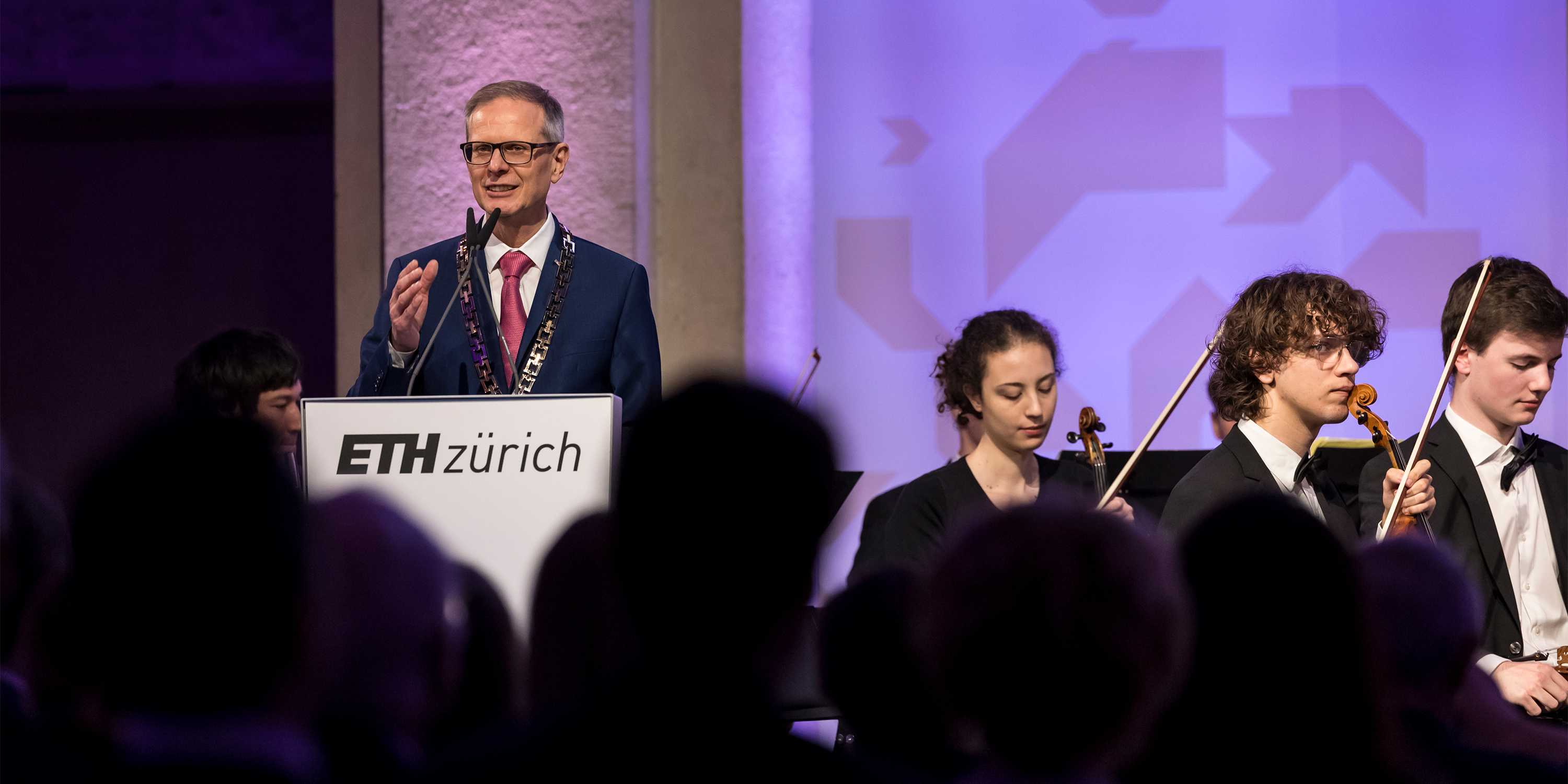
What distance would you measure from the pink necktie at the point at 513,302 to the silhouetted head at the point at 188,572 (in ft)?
5.00

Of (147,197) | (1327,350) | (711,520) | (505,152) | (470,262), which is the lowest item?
(711,520)

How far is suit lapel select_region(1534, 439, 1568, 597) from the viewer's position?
2803 millimetres

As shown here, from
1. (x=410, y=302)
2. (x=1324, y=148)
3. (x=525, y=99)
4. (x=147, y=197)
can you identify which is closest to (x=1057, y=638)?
(x=410, y=302)

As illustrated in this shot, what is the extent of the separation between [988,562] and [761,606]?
0.51 ft

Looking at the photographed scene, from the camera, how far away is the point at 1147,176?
4.75 meters

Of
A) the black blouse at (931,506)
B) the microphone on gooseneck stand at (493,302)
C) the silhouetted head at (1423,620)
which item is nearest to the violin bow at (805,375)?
the black blouse at (931,506)

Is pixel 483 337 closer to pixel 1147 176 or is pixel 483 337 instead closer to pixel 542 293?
pixel 542 293

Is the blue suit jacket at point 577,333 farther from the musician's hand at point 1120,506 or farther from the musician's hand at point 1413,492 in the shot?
the musician's hand at point 1413,492

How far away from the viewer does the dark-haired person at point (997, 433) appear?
3189mm

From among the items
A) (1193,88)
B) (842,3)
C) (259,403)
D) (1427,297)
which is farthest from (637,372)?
(1427,297)

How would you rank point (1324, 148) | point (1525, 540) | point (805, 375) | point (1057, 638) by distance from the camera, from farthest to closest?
point (1324, 148) < point (805, 375) < point (1525, 540) < point (1057, 638)

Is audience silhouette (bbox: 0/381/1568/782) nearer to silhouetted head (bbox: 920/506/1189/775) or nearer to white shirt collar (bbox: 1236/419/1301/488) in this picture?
silhouetted head (bbox: 920/506/1189/775)

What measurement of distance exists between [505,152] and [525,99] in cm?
11

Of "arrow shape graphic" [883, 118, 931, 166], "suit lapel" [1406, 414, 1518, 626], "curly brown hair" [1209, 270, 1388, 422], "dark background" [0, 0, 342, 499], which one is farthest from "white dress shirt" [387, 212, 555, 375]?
"dark background" [0, 0, 342, 499]
